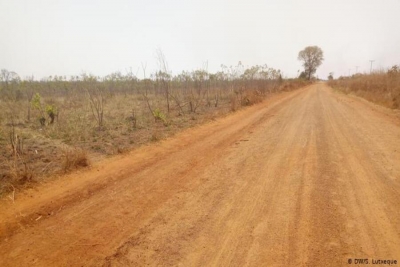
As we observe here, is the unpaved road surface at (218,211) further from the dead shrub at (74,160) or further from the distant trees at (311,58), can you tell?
the distant trees at (311,58)

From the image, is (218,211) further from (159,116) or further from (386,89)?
(386,89)

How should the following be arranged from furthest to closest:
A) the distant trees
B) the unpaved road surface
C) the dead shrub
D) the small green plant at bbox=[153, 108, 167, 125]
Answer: the distant trees, the small green plant at bbox=[153, 108, 167, 125], the dead shrub, the unpaved road surface

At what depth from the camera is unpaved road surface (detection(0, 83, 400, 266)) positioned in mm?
2693

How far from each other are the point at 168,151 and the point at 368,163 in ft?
13.7

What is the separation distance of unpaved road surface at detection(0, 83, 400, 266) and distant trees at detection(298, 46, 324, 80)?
7236cm

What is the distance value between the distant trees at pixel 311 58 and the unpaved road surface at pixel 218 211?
7236cm

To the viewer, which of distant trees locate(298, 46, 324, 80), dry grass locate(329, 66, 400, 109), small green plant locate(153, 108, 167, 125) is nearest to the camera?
small green plant locate(153, 108, 167, 125)

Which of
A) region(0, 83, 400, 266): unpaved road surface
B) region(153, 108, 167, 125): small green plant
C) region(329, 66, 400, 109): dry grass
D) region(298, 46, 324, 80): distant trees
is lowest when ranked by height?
region(0, 83, 400, 266): unpaved road surface

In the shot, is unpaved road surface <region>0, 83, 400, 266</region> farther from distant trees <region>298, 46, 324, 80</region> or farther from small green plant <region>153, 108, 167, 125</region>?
distant trees <region>298, 46, 324, 80</region>

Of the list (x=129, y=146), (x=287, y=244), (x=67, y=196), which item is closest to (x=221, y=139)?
(x=129, y=146)

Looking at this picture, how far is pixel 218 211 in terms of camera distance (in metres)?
3.50

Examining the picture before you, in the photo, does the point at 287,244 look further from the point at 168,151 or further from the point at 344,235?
the point at 168,151

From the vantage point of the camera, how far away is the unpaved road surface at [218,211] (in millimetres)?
2693

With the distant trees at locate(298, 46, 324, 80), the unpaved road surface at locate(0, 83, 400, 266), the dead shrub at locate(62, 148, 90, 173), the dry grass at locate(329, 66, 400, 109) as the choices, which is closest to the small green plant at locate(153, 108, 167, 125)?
the unpaved road surface at locate(0, 83, 400, 266)
